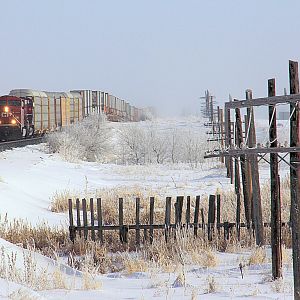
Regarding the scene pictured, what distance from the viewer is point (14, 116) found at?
127ft

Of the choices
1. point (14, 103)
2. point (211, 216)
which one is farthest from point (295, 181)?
point (14, 103)

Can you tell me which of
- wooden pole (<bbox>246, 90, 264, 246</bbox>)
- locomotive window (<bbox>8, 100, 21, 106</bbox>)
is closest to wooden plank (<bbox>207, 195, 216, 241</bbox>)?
wooden pole (<bbox>246, 90, 264, 246</bbox>)

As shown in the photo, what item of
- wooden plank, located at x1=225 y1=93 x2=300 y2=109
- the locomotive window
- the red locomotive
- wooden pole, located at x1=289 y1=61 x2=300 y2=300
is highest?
the locomotive window

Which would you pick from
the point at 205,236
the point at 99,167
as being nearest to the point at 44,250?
the point at 205,236

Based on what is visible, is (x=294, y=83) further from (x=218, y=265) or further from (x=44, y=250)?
(x=44, y=250)

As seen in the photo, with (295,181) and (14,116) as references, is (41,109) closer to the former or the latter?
(14,116)

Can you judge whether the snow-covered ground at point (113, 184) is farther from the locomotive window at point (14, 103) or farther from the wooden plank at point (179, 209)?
the locomotive window at point (14, 103)

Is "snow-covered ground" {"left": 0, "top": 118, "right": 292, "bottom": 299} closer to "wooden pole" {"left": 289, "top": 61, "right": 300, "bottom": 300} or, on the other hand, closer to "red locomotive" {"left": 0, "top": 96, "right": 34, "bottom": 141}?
"wooden pole" {"left": 289, "top": 61, "right": 300, "bottom": 300}

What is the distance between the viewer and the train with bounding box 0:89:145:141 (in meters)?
39.1

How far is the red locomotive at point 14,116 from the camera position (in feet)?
127

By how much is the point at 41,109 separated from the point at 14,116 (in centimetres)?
603

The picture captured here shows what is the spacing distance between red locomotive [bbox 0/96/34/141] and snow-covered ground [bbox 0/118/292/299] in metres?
1.91

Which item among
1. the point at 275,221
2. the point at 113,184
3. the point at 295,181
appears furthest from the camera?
the point at 113,184

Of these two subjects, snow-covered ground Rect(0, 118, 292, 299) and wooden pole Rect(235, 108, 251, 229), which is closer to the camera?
snow-covered ground Rect(0, 118, 292, 299)
